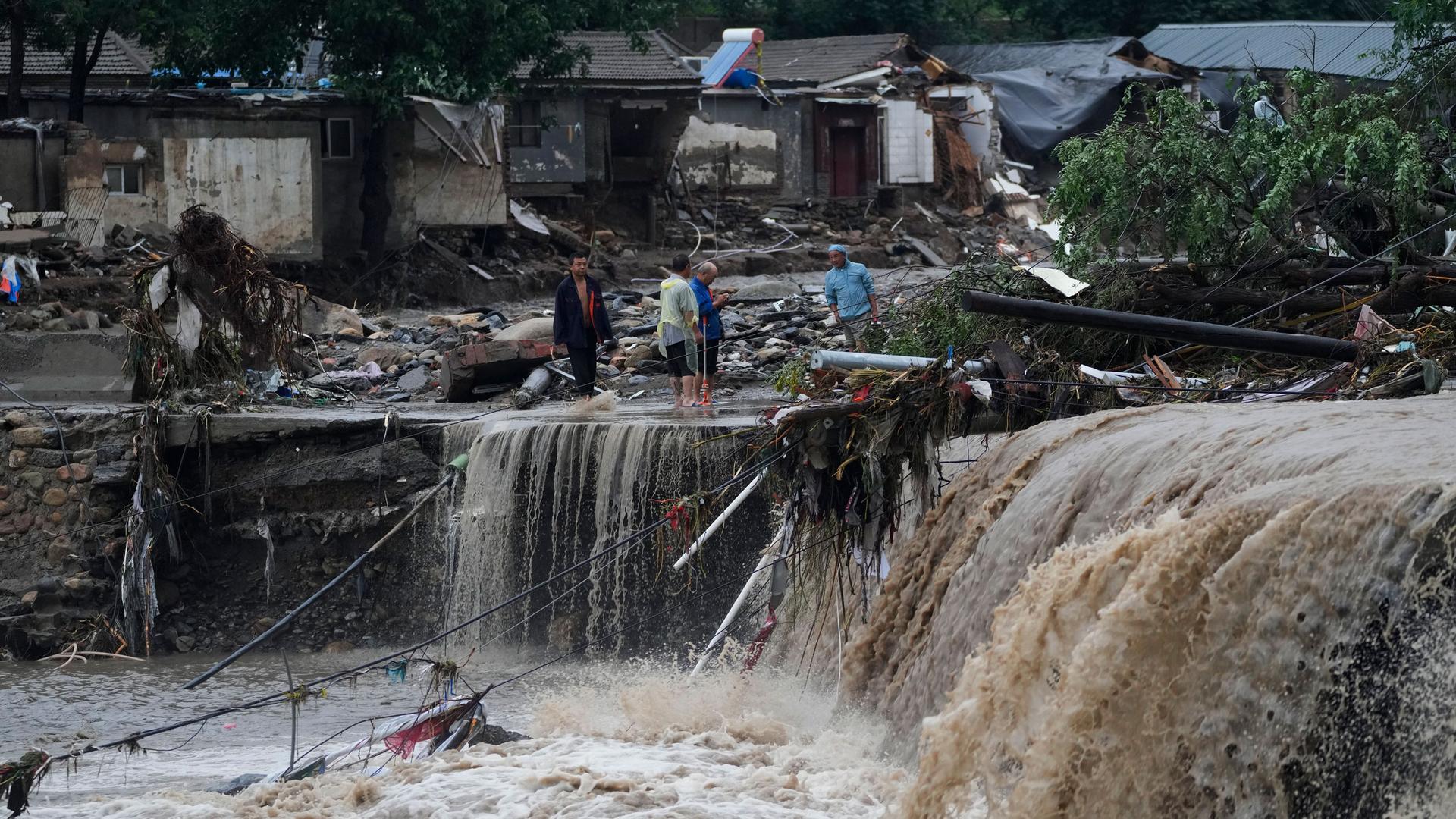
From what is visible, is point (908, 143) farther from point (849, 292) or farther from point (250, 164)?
point (849, 292)

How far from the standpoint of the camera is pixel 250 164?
21172 millimetres

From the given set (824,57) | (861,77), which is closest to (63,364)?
(861,77)

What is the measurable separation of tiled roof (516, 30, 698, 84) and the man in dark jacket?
1115 centimetres

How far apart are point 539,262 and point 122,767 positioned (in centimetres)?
1534

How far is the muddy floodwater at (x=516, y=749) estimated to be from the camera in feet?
24.9

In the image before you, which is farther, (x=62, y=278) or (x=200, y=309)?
(x=62, y=278)

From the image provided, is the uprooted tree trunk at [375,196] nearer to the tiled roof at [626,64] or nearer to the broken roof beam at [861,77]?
the tiled roof at [626,64]

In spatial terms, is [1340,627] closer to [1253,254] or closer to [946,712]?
[946,712]

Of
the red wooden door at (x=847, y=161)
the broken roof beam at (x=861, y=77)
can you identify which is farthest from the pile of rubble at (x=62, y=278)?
the broken roof beam at (x=861, y=77)

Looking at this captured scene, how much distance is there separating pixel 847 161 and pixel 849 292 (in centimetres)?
1659

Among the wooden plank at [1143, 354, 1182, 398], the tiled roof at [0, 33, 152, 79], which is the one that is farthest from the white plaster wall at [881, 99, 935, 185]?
the wooden plank at [1143, 354, 1182, 398]

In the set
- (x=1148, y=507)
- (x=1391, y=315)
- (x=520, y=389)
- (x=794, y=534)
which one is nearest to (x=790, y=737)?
(x=794, y=534)

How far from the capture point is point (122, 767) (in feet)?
31.8

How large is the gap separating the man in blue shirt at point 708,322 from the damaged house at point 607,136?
1161 centimetres
